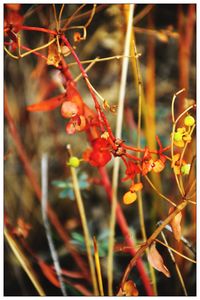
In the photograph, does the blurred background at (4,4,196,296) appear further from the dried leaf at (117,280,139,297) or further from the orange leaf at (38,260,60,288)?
the dried leaf at (117,280,139,297)

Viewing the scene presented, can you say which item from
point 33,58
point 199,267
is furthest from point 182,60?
point 199,267

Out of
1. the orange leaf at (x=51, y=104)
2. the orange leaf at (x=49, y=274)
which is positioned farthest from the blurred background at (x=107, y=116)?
the orange leaf at (x=51, y=104)

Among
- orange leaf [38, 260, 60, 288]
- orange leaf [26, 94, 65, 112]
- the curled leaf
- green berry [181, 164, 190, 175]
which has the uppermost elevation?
the curled leaf

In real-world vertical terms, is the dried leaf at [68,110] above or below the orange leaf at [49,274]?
above

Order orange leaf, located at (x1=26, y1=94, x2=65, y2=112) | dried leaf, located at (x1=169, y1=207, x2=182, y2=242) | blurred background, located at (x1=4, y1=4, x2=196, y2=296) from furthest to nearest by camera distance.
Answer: blurred background, located at (x1=4, y1=4, x2=196, y2=296) < orange leaf, located at (x1=26, y1=94, x2=65, y2=112) < dried leaf, located at (x1=169, y1=207, x2=182, y2=242)

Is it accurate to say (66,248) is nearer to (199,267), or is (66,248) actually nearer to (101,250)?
(101,250)

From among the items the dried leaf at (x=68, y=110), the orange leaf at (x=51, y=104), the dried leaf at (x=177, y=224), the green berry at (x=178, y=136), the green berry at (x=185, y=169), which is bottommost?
the dried leaf at (x=177, y=224)

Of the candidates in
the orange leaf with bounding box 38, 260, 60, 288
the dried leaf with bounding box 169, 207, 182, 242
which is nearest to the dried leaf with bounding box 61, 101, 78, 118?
the dried leaf with bounding box 169, 207, 182, 242

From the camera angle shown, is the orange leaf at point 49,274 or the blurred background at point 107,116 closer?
the orange leaf at point 49,274

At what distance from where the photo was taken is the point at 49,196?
3.16 feet

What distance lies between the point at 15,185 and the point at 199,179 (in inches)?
20.8

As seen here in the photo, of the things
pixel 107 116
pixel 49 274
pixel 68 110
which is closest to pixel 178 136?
pixel 68 110

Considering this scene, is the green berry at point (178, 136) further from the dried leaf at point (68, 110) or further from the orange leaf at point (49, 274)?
the orange leaf at point (49, 274)

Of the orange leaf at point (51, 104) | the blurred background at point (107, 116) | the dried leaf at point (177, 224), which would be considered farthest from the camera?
the blurred background at point (107, 116)
